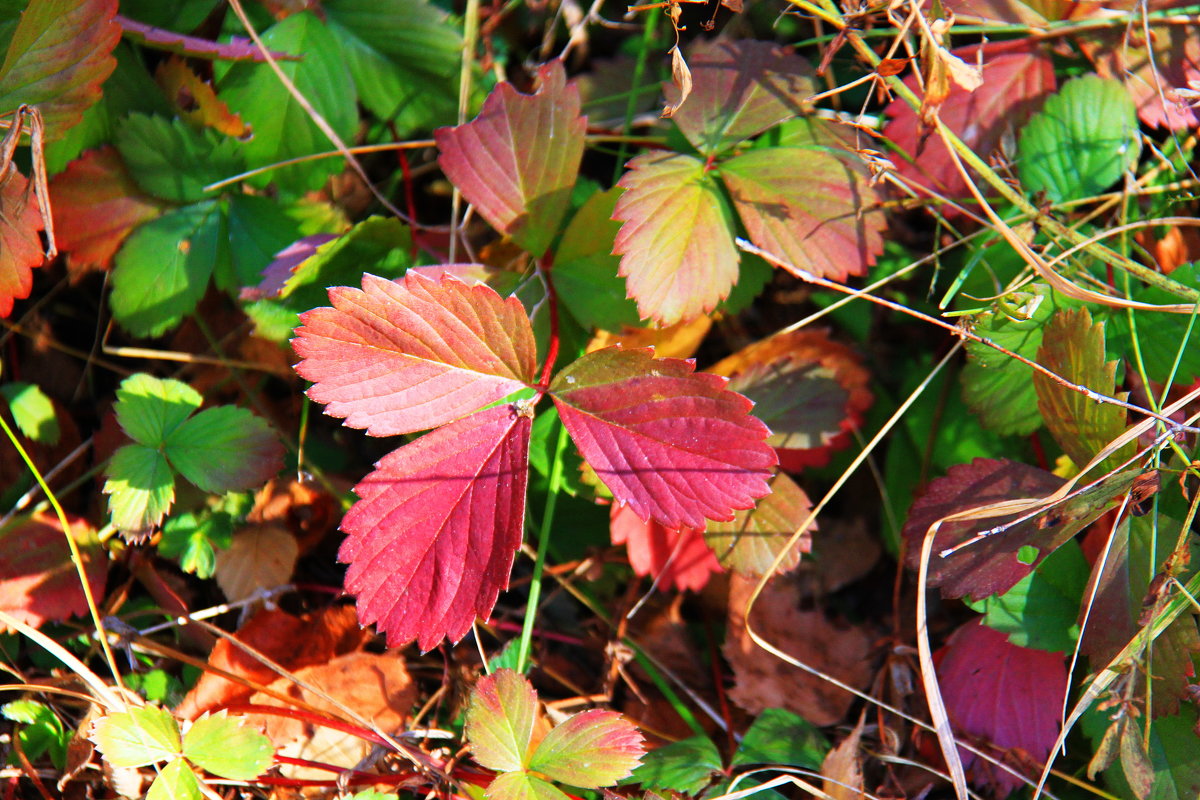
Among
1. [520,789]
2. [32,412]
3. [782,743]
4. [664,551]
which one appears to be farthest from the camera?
[32,412]

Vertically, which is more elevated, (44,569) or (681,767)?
(44,569)

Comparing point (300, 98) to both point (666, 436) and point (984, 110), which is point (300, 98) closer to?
point (666, 436)

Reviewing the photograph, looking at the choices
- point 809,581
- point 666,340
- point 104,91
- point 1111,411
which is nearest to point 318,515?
point 666,340

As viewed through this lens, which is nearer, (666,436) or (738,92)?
(666,436)

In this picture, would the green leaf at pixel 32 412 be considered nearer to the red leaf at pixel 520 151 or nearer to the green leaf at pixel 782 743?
the red leaf at pixel 520 151

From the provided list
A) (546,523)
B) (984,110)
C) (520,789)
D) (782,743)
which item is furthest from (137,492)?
(984,110)

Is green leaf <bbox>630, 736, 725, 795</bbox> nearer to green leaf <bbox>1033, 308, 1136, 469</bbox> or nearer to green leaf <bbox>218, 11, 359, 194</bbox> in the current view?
green leaf <bbox>1033, 308, 1136, 469</bbox>

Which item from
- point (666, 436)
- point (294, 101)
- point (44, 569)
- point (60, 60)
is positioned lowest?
point (44, 569)

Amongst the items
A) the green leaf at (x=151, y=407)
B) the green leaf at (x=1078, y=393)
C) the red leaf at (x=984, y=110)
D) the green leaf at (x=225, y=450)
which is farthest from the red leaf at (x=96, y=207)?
the green leaf at (x=1078, y=393)

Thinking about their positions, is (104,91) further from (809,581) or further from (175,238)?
Answer: (809,581)
